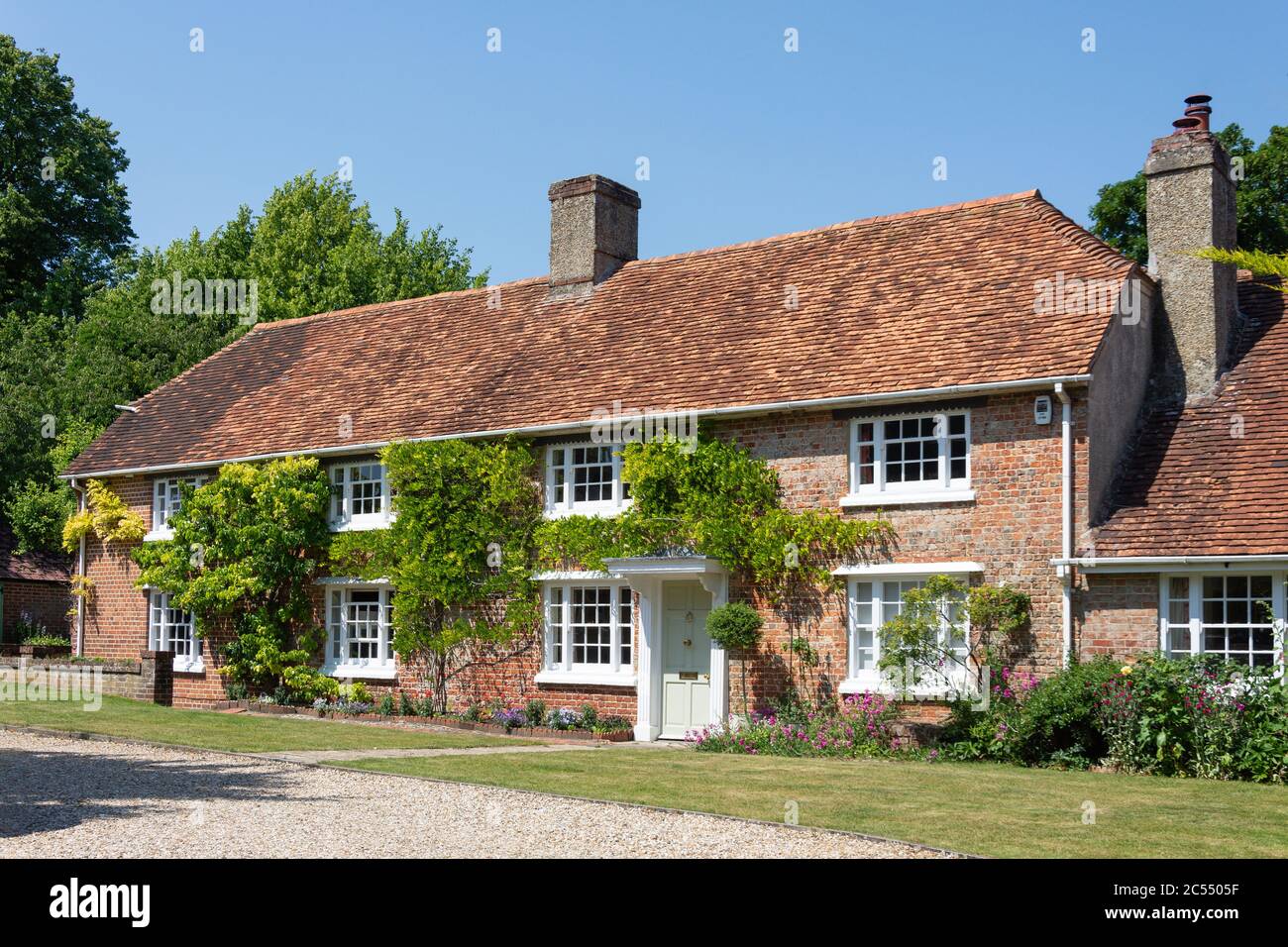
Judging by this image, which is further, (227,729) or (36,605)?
(36,605)

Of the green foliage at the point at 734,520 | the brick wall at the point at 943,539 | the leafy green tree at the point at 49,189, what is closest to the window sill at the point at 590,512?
the green foliage at the point at 734,520

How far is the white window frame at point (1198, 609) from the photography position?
1784 cm

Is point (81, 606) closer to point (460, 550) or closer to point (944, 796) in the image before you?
point (460, 550)

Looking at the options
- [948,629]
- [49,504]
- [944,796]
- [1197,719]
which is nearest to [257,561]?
[948,629]

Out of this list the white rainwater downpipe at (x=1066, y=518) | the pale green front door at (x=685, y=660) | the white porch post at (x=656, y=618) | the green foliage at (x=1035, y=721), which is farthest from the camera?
the pale green front door at (x=685, y=660)

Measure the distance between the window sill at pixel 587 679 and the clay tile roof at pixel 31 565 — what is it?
69.9 ft

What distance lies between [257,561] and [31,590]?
15.4m

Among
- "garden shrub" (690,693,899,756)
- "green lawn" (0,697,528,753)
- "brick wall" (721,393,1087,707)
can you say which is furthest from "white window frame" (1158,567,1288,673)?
"green lawn" (0,697,528,753)

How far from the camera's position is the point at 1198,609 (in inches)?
721

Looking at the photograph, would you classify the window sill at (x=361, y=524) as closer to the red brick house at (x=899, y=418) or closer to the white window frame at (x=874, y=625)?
the red brick house at (x=899, y=418)

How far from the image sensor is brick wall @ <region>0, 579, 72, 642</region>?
38000 millimetres

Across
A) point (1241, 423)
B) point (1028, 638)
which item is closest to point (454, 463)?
point (1028, 638)

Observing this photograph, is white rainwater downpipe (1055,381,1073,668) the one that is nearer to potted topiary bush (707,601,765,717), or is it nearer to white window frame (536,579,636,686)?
potted topiary bush (707,601,765,717)

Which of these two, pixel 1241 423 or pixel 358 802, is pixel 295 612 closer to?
pixel 358 802
